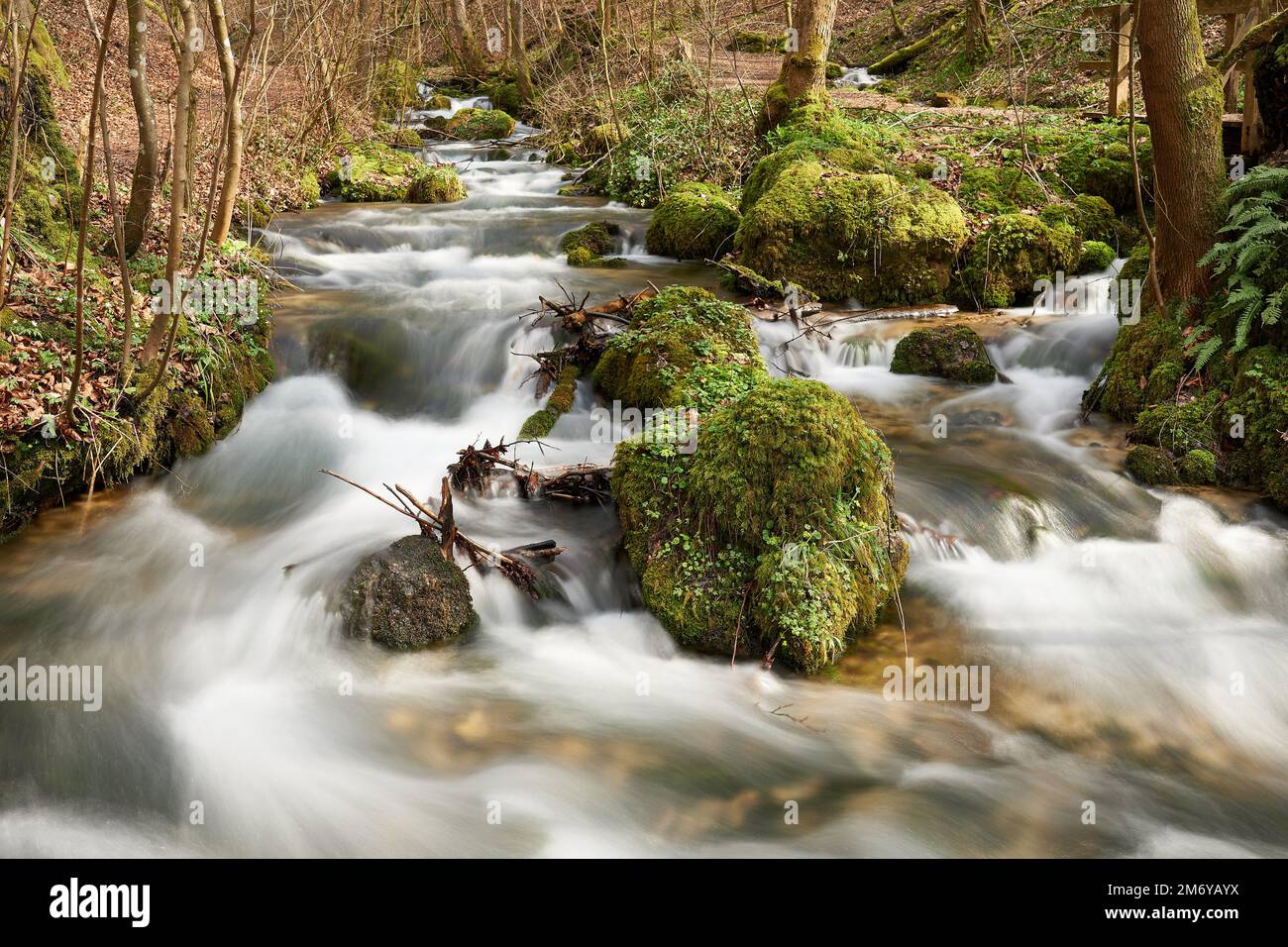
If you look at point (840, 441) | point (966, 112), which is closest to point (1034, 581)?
point (840, 441)

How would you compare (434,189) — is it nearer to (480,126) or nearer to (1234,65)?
(480,126)

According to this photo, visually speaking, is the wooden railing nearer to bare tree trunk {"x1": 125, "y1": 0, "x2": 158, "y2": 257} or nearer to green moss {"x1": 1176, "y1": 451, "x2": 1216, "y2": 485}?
green moss {"x1": 1176, "y1": 451, "x2": 1216, "y2": 485}

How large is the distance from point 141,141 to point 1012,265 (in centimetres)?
894

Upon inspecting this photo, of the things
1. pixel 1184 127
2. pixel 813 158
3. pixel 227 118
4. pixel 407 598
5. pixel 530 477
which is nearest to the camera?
pixel 407 598

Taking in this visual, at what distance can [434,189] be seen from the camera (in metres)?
15.0

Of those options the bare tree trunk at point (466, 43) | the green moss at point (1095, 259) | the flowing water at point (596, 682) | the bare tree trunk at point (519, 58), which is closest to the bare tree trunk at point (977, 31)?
the bare tree trunk at point (519, 58)

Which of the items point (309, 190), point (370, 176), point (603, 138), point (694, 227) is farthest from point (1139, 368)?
point (370, 176)

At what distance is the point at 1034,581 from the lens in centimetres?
601

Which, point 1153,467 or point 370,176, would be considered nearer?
point 1153,467

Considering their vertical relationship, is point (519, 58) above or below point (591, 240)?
above

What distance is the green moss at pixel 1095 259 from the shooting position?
10.5 metres

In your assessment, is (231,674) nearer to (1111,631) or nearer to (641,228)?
(1111,631)

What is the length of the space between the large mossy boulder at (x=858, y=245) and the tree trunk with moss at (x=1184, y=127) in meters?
2.86

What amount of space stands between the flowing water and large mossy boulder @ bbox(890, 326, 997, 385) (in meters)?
0.76
